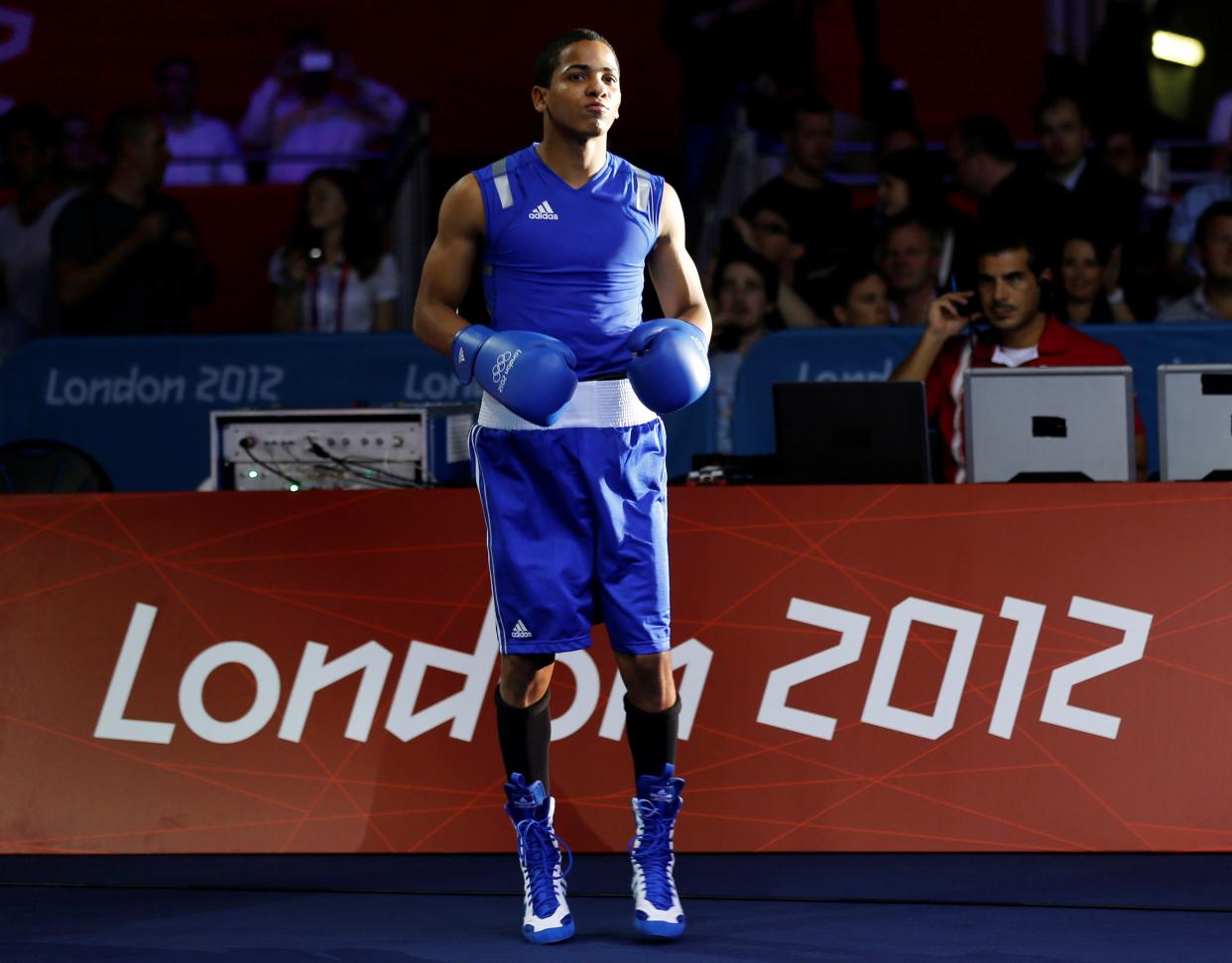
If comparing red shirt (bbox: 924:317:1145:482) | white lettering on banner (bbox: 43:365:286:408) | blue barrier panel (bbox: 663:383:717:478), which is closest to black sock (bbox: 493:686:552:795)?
red shirt (bbox: 924:317:1145:482)

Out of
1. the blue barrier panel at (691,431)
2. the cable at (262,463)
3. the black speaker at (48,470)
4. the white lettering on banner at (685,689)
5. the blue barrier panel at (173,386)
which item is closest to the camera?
the white lettering on banner at (685,689)

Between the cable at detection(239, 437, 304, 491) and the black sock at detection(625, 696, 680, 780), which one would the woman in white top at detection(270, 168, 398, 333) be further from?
the black sock at detection(625, 696, 680, 780)

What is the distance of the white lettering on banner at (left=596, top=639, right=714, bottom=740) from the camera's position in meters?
4.64

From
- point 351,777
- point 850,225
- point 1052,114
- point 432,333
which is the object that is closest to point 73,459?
point 351,777

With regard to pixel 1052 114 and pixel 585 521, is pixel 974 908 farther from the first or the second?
pixel 1052 114

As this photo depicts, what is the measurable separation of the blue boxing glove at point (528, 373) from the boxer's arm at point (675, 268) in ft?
1.48

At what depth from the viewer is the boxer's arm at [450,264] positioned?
397 centimetres

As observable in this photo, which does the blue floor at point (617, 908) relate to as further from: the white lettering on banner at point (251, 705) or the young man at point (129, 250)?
Answer: the young man at point (129, 250)

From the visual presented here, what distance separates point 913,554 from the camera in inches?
181

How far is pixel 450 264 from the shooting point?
399 cm

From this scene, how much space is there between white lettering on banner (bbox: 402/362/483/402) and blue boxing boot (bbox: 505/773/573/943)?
357 cm

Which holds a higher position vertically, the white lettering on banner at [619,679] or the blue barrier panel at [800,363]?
the blue barrier panel at [800,363]

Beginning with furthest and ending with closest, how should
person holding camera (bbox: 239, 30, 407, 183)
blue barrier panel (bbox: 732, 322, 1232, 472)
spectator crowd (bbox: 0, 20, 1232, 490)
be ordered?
person holding camera (bbox: 239, 30, 407, 183), spectator crowd (bbox: 0, 20, 1232, 490), blue barrier panel (bbox: 732, 322, 1232, 472)

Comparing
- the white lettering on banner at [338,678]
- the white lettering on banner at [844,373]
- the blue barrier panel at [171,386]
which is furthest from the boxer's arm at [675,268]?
the blue barrier panel at [171,386]
